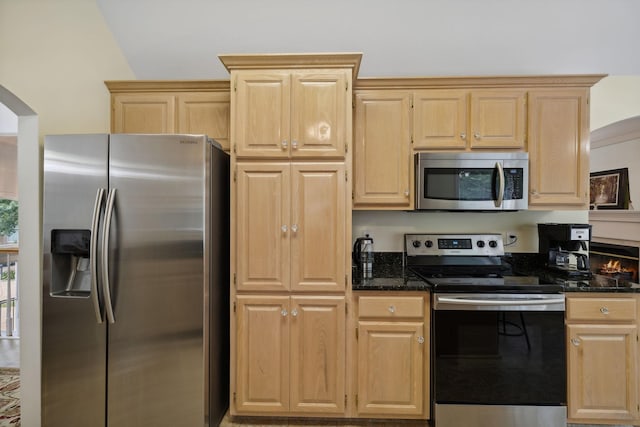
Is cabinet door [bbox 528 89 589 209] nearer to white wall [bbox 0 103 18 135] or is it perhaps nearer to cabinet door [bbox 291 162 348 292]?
cabinet door [bbox 291 162 348 292]

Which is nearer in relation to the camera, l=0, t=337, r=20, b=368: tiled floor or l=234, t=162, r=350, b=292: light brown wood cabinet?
l=234, t=162, r=350, b=292: light brown wood cabinet

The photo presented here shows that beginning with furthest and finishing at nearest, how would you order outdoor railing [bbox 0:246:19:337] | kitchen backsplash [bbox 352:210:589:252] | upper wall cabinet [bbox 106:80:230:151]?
outdoor railing [bbox 0:246:19:337]
kitchen backsplash [bbox 352:210:589:252]
upper wall cabinet [bbox 106:80:230:151]

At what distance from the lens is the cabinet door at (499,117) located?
102 inches

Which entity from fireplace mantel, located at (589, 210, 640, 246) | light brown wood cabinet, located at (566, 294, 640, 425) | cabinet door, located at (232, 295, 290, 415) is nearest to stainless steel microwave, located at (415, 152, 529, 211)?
light brown wood cabinet, located at (566, 294, 640, 425)

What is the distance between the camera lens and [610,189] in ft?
17.7

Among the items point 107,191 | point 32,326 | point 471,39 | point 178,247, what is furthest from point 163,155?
point 471,39

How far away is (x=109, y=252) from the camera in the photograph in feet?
6.63

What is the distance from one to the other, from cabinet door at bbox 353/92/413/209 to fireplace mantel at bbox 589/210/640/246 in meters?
3.70

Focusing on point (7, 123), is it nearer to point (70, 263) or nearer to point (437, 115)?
point (70, 263)

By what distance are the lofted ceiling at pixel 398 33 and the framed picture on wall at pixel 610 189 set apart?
3.00 m

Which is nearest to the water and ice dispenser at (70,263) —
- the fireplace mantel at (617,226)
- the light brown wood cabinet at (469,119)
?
the light brown wood cabinet at (469,119)

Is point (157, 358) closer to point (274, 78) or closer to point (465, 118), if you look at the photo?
point (274, 78)

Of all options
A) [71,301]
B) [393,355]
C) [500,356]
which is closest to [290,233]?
[393,355]

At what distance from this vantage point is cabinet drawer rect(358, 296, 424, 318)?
2.26m
